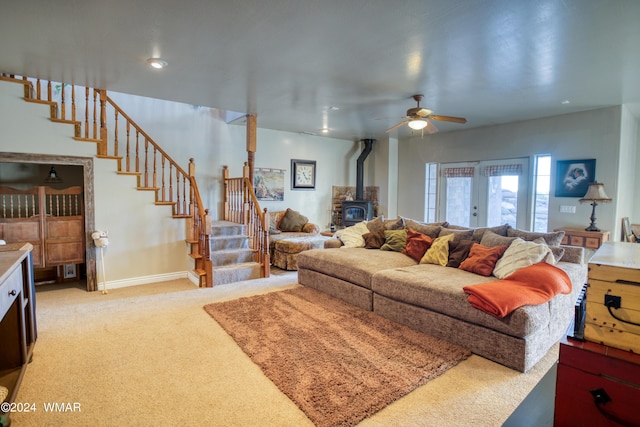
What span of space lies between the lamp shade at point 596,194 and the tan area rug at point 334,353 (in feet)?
12.1

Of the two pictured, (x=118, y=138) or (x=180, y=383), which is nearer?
(x=180, y=383)

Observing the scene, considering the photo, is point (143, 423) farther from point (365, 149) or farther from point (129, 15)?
point (365, 149)

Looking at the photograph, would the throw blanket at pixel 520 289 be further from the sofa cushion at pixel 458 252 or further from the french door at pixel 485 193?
the french door at pixel 485 193

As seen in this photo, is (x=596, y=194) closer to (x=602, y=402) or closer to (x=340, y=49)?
(x=340, y=49)

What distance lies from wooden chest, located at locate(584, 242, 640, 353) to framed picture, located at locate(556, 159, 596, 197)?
5.14m

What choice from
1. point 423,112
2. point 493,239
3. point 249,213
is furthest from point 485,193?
point 249,213

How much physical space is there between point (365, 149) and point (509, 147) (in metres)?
3.12

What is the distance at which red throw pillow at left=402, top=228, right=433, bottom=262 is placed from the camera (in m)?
4.15

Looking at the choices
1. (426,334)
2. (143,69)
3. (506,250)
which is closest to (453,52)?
(506,250)

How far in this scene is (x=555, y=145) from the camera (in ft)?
18.2

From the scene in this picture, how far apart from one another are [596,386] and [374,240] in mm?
3815

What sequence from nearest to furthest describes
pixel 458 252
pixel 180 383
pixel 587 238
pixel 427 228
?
pixel 180 383 < pixel 458 252 < pixel 427 228 < pixel 587 238

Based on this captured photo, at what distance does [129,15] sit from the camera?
99.3 inches

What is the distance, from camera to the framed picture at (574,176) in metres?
5.16
